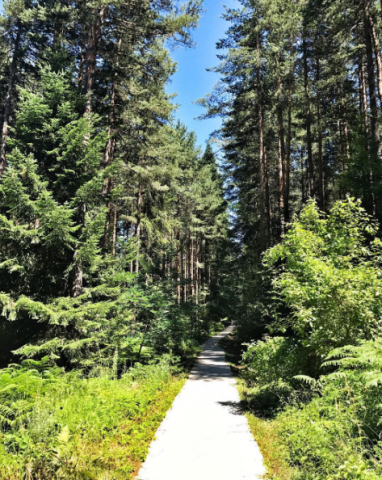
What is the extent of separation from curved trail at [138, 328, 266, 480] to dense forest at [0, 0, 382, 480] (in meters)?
0.29

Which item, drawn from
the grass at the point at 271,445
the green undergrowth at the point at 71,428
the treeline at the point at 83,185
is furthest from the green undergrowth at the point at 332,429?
the treeline at the point at 83,185

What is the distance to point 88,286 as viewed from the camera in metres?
8.81

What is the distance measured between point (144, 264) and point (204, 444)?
11.3 meters

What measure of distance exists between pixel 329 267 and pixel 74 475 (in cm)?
519

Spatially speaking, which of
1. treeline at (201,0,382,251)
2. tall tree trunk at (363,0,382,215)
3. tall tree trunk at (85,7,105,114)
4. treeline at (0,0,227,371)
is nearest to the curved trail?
treeline at (0,0,227,371)

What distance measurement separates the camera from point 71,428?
4137 millimetres

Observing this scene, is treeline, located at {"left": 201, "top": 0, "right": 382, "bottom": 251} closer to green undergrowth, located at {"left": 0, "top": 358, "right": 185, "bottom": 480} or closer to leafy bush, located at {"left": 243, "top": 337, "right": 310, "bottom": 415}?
leafy bush, located at {"left": 243, "top": 337, "right": 310, "bottom": 415}

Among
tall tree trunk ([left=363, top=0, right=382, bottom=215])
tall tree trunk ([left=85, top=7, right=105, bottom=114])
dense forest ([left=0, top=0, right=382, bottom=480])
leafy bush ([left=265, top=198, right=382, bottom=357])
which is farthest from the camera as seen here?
tall tree trunk ([left=363, top=0, right=382, bottom=215])

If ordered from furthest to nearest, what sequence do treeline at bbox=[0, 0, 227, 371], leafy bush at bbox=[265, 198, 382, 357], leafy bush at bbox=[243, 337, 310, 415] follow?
treeline at bbox=[0, 0, 227, 371] < leafy bush at bbox=[243, 337, 310, 415] < leafy bush at bbox=[265, 198, 382, 357]

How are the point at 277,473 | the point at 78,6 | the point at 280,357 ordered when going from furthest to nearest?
1. the point at 78,6
2. the point at 280,357
3. the point at 277,473

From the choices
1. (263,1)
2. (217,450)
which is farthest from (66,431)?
(263,1)

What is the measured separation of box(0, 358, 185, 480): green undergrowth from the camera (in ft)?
11.2

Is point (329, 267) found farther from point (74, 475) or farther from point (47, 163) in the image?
point (47, 163)

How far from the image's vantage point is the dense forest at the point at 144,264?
13.4ft
